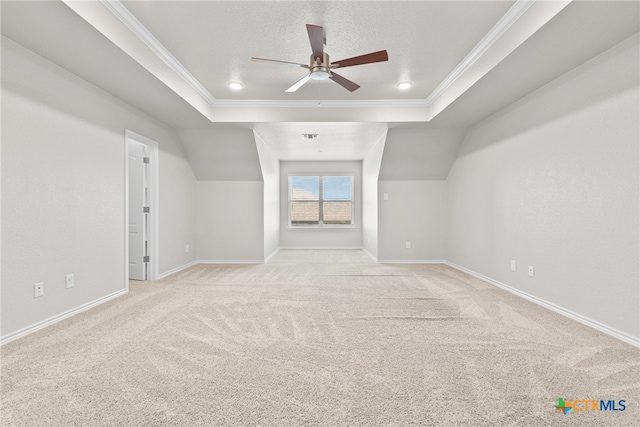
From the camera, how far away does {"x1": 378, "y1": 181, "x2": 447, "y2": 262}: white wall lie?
18.7 ft

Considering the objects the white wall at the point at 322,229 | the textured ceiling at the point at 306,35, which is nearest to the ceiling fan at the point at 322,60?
the textured ceiling at the point at 306,35

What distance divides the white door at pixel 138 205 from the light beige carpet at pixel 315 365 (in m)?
1.17

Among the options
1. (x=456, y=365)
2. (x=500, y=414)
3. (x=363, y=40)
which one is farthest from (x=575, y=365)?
(x=363, y=40)

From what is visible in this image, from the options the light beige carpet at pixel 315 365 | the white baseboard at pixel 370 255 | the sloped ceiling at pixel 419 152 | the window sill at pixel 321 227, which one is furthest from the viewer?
the window sill at pixel 321 227

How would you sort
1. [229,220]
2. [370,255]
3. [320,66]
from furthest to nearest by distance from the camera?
1. [370,255]
2. [229,220]
3. [320,66]

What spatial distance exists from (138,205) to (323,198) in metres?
4.72

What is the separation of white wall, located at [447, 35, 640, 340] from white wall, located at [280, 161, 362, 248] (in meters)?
4.06

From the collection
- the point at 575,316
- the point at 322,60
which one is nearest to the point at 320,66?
the point at 322,60

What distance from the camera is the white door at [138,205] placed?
429cm

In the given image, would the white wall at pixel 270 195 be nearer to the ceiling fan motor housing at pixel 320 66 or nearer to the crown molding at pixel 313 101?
the crown molding at pixel 313 101

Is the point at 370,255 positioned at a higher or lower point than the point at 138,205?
lower

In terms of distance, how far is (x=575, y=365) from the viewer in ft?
6.19

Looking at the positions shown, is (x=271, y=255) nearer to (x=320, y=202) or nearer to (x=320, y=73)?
(x=320, y=202)

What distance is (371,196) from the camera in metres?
6.47
